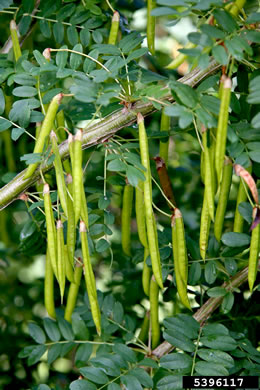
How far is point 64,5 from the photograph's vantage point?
1439 mm

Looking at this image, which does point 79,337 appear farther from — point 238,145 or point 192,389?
point 238,145

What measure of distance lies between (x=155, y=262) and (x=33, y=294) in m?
1.00

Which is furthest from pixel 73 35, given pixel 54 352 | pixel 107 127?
pixel 54 352

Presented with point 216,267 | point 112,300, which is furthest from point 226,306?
point 112,300

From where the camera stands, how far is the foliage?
3.12 ft

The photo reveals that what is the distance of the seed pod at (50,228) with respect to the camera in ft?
3.42

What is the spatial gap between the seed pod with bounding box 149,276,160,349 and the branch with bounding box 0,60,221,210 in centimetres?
40

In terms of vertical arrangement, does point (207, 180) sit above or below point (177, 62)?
below

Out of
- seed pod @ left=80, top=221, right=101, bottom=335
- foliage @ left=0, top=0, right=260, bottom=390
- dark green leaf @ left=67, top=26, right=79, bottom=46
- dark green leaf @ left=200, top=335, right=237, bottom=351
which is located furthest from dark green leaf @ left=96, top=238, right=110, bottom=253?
dark green leaf @ left=67, top=26, right=79, bottom=46

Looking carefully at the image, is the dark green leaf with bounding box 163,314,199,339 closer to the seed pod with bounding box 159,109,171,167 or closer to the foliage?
the foliage

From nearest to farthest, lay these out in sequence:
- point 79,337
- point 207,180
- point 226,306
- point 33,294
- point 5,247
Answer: point 207,180 → point 226,306 → point 79,337 → point 5,247 → point 33,294

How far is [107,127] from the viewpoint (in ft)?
3.56

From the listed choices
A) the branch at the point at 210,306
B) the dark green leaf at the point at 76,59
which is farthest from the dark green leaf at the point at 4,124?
the branch at the point at 210,306

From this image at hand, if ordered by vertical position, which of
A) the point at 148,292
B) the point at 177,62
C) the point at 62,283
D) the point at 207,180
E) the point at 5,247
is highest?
the point at 177,62
